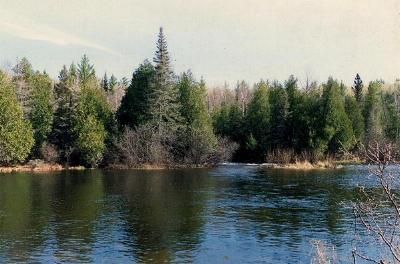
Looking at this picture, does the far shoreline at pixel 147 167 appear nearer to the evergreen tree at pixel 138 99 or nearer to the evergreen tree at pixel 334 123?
the evergreen tree at pixel 334 123

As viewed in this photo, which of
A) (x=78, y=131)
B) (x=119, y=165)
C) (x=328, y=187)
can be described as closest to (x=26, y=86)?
(x=78, y=131)

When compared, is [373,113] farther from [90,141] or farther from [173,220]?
[173,220]

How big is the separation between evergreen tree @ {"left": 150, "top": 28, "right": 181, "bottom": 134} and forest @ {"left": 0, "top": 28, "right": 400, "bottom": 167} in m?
0.15

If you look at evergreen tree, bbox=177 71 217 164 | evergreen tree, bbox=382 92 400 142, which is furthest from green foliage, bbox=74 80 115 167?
evergreen tree, bbox=382 92 400 142

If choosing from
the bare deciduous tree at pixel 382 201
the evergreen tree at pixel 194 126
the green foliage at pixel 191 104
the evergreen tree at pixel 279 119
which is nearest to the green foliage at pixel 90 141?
the evergreen tree at pixel 194 126

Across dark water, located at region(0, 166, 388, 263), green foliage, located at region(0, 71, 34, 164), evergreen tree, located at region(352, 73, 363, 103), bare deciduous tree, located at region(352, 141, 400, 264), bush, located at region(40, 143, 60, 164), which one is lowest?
dark water, located at region(0, 166, 388, 263)

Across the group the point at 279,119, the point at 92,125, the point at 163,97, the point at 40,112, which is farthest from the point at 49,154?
the point at 279,119

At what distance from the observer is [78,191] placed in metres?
46.5

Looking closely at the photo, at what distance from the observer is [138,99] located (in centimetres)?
8075

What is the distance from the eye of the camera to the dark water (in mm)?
23891

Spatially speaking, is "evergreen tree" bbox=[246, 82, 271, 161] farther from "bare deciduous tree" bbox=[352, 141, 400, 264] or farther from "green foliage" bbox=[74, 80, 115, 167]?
"bare deciduous tree" bbox=[352, 141, 400, 264]

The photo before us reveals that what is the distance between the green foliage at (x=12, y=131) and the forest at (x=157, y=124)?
13 centimetres

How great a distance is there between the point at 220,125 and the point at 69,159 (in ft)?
102

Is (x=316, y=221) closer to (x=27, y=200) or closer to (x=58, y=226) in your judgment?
(x=58, y=226)
